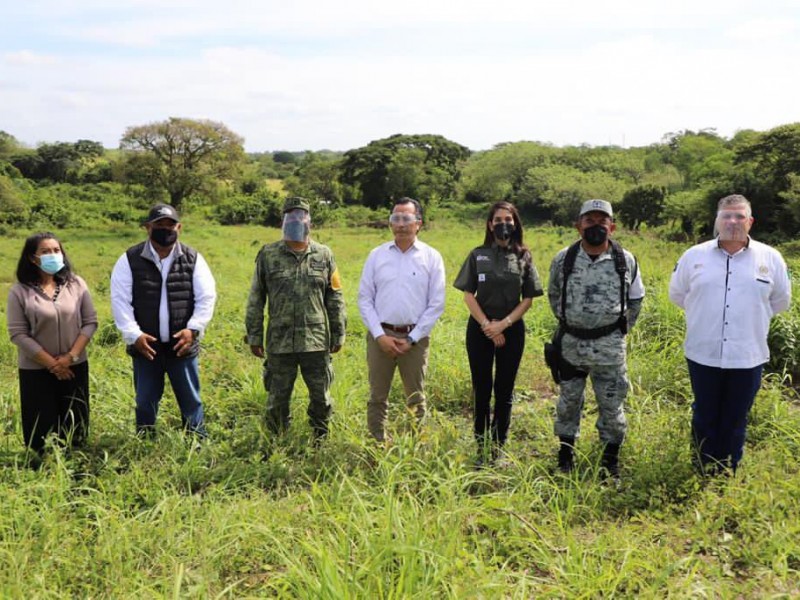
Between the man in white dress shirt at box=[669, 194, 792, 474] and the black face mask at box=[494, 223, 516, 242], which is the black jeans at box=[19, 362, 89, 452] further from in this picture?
the man in white dress shirt at box=[669, 194, 792, 474]

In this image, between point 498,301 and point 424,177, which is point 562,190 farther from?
point 498,301

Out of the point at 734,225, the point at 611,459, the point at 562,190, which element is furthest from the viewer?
the point at 562,190

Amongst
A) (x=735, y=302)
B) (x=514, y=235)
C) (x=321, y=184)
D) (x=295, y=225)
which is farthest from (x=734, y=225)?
(x=321, y=184)

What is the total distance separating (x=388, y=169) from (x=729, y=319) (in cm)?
3508

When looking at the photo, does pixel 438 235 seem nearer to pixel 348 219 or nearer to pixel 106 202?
pixel 348 219

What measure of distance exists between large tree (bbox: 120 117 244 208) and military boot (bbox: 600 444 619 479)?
2725cm

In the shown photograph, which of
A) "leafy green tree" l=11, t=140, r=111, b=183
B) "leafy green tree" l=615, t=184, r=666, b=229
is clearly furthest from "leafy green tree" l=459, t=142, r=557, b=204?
"leafy green tree" l=11, t=140, r=111, b=183

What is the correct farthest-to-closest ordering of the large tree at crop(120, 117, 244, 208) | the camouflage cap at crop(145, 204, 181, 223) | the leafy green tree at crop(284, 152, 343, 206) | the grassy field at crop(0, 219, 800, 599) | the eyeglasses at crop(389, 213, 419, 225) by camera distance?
the leafy green tree at crop(284, 152, 343, 206) < the large tree at crop(120, 117, 244, 208) < the eyeglasses at crop(389, 213, 419, 225) < the camouflage cap at crop(145, 204, 181, 223) < the grassy field at crop(0, 219, 800, 599)

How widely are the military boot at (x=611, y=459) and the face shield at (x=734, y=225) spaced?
133 centimetres

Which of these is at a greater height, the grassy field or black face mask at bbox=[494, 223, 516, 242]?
black face mask at bbox=[494, 223, 516, 242]

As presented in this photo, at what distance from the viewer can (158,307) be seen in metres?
3.50

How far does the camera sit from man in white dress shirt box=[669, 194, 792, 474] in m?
3.18

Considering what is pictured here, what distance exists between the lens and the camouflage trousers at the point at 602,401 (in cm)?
335

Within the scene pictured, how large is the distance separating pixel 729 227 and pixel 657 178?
37.8 meters
